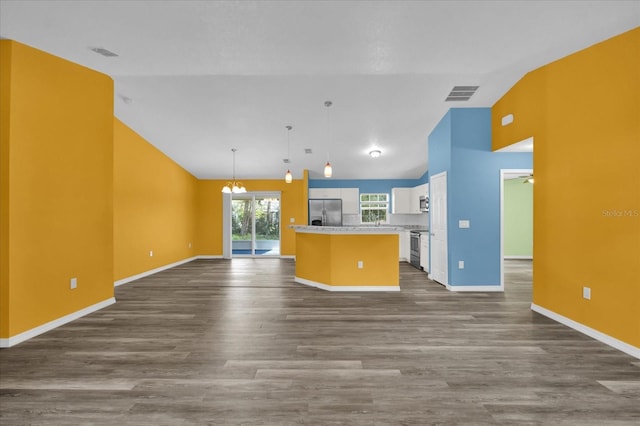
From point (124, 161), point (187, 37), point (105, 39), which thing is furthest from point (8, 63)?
point (124, 161)

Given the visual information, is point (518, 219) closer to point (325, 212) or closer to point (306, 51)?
point (325, 212)

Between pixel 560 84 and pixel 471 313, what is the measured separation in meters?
3.09

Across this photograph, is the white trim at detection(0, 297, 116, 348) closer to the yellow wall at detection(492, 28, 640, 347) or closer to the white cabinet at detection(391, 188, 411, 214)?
the yellow wall at detection(492, 28, 640, 347)

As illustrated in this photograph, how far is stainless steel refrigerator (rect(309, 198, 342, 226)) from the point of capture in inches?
352

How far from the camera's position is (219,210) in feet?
30.8

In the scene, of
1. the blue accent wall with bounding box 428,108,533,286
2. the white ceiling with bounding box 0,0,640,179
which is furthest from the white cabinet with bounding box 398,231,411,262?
the white ceiling with bounding box 0,0,640,179

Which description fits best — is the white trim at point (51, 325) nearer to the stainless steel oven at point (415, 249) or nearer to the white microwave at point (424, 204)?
the stainless steel oven at point (415, 249)

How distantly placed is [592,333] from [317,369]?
→ 9.89 feet

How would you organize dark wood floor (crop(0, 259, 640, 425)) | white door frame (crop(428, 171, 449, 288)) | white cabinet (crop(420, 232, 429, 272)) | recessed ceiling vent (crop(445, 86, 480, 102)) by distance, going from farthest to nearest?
white cabinet (crop(420, 232, 429, 272)) → white door frame (crop(428, 171, 449, 288)) → recessed ceiling vent (crop(445, 86, 480, 102)) → dark wood floor (crop(0, 259, 640, 425))

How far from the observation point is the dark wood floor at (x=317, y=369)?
1.92m

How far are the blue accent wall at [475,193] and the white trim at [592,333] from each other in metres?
1.18

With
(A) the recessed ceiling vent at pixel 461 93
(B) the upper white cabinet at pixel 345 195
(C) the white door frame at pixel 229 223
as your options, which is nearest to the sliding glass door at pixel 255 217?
(C) the white door frame at pixel 229 223

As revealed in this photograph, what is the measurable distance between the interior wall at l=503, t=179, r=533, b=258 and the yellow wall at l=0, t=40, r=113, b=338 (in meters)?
9.75

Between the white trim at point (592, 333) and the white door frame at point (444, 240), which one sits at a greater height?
the white door frame at point (444, 240)
